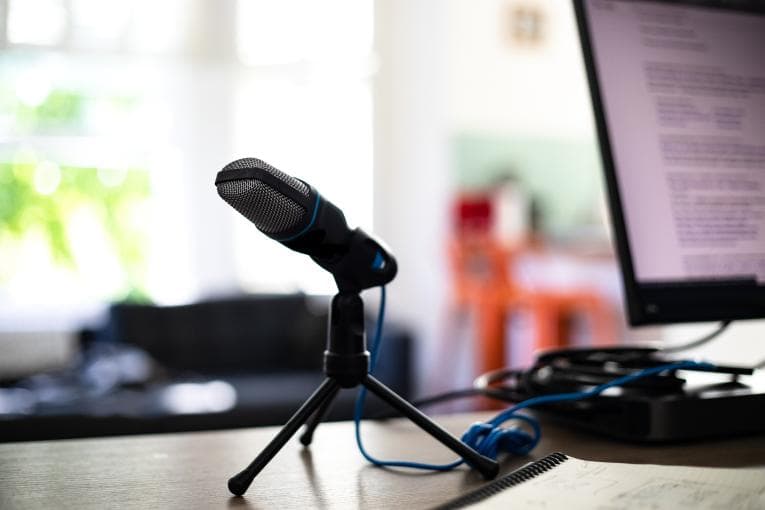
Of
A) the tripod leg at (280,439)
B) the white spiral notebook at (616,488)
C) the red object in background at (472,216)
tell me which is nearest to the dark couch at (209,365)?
the red object in background at (472,216)

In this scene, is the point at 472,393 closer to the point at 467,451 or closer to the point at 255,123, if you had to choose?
the point at 467,451

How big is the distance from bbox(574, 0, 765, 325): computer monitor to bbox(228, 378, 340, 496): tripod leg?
0.99 ft

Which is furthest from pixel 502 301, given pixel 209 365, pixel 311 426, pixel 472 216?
pixel 311 426

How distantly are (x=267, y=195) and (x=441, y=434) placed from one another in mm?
228

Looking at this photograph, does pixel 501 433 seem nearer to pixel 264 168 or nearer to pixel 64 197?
pixel 264 168

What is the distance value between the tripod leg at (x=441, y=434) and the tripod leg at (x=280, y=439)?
3cm

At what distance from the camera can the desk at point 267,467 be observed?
54cm

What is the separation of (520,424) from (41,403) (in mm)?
2330

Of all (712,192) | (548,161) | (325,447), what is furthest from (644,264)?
(548,161)

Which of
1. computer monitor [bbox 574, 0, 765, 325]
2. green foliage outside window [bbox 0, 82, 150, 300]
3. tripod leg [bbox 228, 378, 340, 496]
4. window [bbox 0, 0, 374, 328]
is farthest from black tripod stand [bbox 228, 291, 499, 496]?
green foliage outside window [bbox 0, 82, 150, 300]

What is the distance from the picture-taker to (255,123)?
445cm

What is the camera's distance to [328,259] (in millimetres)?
600

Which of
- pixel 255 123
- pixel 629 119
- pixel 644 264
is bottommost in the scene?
pixel 644 264

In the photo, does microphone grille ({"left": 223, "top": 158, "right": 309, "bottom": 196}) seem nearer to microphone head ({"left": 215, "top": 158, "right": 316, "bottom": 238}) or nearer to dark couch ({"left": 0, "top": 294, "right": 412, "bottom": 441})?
microphone head ({"left": 215, "top": 158, "right": 316, "bottom": 238})
